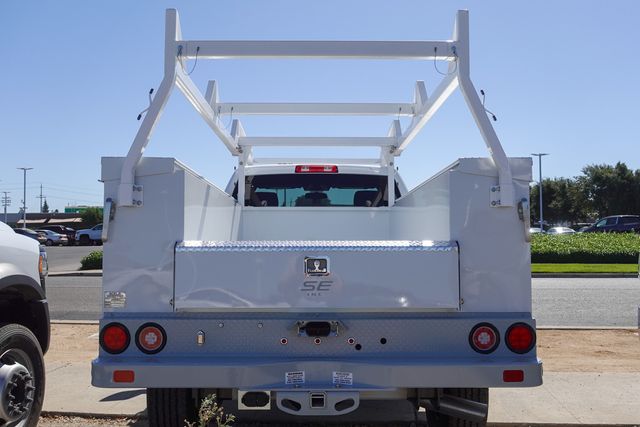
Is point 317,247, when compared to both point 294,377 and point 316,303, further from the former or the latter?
point 294,377

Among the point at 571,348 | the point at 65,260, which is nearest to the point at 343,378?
the point at 571,348

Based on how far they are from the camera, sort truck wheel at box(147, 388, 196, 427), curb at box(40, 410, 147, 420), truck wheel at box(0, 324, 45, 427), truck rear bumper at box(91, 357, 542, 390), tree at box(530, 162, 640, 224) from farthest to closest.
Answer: tree at box(530, 162, 640, 224), curb at box(40, 410, 147, 420), truck wheel at box(147, 388, 196, 427), truck wheel at box(0, 324, 45, 427), truck rear bumper at box(91, 357, 542, 390)

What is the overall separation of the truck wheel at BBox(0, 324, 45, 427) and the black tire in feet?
8.84

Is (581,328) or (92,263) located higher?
(92,263)

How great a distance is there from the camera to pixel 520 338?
3.96 m

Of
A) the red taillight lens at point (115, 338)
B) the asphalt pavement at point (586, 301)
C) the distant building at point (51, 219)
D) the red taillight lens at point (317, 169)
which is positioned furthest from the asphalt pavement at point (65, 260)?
the distant building at point (51, 219)

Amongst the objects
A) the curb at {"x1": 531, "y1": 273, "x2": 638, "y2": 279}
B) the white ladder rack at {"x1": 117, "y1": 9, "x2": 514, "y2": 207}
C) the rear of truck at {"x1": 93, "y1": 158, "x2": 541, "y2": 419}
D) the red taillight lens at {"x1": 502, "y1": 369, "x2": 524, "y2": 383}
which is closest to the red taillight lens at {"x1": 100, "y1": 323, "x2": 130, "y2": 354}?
the rear of truck at {"x1": 93, "y1": 158, "x2": 541, "y2": 419}

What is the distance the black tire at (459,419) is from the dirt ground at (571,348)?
3115 mm

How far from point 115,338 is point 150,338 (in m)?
0.21

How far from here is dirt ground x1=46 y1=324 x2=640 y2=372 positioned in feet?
25.2

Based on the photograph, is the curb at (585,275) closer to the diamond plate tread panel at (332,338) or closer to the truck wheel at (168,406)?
the diamond plate tread panel at (332,338)

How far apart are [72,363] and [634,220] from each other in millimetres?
43281

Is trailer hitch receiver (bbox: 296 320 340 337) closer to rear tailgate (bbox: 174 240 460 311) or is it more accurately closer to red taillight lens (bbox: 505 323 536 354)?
rear tailgate (bbox: 174 240 460 311)

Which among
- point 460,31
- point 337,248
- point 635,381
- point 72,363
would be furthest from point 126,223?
Answer: point 635,381
